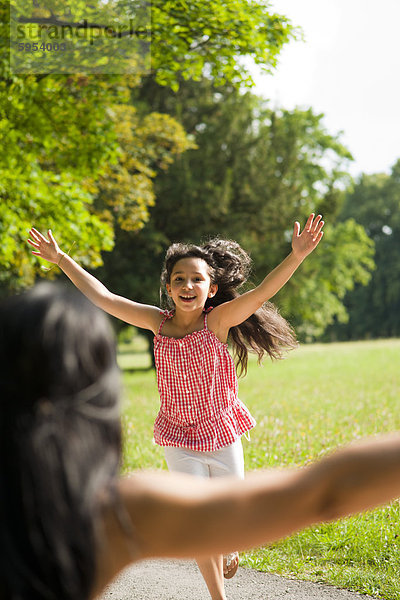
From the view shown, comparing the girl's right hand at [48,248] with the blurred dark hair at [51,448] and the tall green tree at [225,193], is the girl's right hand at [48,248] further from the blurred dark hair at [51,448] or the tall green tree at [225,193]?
the tall green tree at [225,193]

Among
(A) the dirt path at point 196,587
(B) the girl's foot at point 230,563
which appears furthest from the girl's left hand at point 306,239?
(A) the dirt path at point 196,587

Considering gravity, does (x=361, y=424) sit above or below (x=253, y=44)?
below

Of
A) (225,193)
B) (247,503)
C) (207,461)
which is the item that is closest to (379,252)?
(225,193)

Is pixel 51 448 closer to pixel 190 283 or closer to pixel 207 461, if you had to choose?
pixel 207 461

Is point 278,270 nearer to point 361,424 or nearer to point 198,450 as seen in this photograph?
point 198,450

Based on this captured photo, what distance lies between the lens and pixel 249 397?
14508 mm

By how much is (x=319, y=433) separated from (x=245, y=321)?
4.89 m

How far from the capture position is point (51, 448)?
3.98 feet

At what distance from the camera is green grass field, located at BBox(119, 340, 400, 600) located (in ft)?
15.1

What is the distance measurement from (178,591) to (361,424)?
6.13 metres

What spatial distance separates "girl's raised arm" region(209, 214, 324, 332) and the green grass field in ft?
2.71

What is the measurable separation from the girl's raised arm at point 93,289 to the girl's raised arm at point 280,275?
0.50 metres

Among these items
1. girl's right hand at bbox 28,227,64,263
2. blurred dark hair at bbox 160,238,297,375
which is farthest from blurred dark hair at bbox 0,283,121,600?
blurred dark hair at bbox 160,238,297,375

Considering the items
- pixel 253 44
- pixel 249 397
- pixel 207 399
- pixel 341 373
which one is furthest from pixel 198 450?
pixel 341 373
